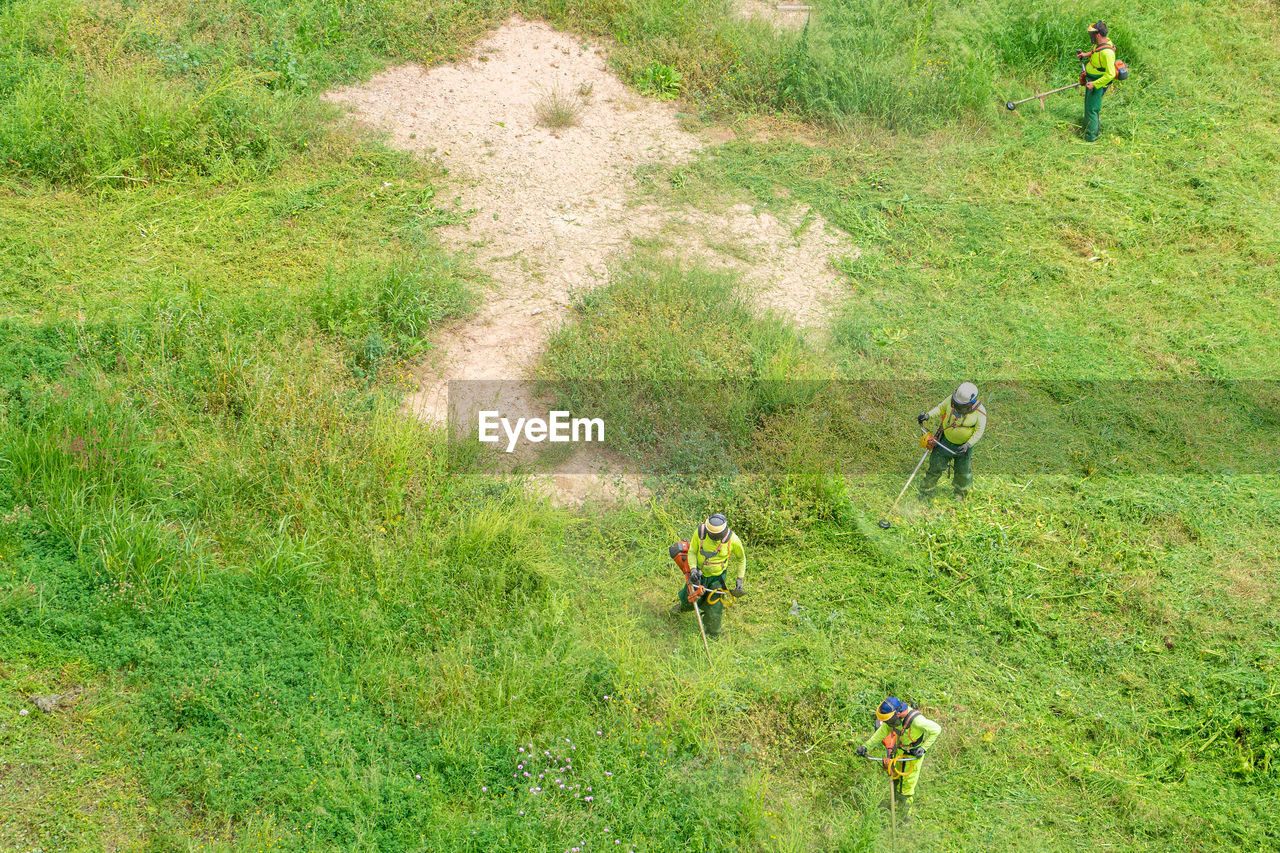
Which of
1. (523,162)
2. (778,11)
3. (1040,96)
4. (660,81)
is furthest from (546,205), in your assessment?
(1040,96)

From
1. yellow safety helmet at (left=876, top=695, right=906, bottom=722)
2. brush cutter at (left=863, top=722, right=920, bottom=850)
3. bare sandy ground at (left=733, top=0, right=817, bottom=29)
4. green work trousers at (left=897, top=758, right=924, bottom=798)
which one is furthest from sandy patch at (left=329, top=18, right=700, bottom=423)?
green work trousers at (left=897, top=758, right=924, bottom=798)

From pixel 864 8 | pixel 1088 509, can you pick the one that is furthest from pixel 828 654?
pixel 864 8

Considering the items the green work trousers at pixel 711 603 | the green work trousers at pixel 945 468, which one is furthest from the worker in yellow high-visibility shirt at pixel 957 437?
the green work trousers at pixel 711 603

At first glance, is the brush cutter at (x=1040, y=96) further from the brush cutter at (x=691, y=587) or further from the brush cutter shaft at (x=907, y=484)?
the brush cutter at (x=691, y=587)

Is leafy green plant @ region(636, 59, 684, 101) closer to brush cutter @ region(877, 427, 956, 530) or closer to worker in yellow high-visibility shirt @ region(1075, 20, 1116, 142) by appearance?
worker in yellow high-visibility shirt @ region(1075, 20, 1116, 142)

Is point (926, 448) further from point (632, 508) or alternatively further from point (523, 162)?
point (523, 162)

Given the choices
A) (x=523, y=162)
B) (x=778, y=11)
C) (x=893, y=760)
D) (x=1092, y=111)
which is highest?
(x=778, y=11)

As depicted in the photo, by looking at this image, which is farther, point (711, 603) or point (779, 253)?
point (779, 253)
